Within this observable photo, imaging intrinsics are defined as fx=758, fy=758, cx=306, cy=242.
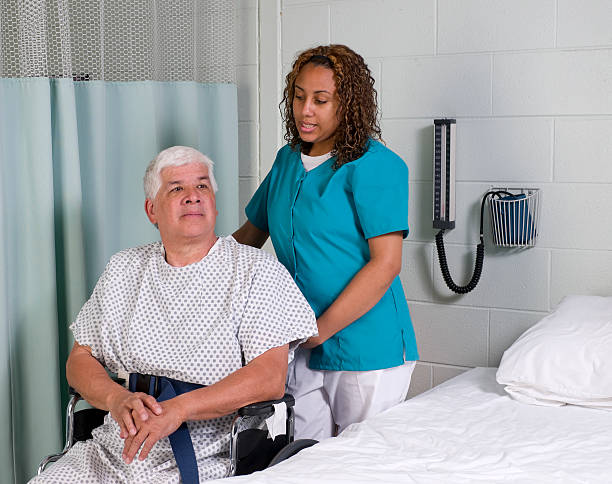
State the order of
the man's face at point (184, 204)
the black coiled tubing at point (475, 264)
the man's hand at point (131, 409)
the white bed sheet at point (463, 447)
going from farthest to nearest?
the black coiled tubing at point (475, 264) < the man's face at point (184, 204) < the man's hand at point (131, 409) < the white bed sheet at point (463, 447)

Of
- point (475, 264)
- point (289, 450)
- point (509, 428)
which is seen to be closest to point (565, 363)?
point (509, 428)

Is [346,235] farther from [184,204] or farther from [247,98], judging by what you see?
[247,98]

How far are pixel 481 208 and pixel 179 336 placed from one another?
1.23 m

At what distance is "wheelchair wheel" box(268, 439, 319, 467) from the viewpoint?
1.75 metres

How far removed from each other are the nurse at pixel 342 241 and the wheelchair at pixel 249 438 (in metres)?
0.28

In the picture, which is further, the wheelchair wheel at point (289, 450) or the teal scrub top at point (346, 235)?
the teal scrub top at point (346, 235)

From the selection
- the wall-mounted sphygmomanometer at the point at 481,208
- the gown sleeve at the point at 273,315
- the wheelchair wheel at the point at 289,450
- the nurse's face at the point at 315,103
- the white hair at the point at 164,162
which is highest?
the nurse's face at the point at 315,103

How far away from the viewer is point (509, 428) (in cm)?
193

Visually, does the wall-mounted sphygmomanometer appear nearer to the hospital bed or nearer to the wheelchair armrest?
the hospital bed

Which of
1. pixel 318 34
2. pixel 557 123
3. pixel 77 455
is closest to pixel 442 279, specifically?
pixel 557 123

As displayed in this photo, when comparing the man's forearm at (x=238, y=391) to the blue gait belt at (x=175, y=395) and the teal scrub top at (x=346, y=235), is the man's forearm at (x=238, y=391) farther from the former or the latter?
the teal scrub top at (x=346, y=235)

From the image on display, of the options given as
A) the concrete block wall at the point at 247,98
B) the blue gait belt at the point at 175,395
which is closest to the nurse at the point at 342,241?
the blue gait belt at the point at 175,395

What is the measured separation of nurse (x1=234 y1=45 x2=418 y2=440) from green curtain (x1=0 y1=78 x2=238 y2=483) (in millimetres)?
513

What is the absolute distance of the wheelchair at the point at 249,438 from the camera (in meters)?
1.74
